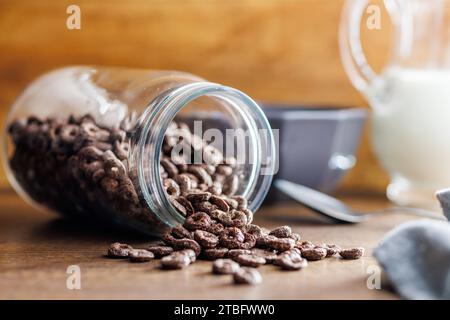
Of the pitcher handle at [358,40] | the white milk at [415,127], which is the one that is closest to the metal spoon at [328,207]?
the white milk at [415,127]

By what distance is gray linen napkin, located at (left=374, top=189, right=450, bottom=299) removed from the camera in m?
0.79

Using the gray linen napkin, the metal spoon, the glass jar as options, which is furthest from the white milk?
the gray linen napkin

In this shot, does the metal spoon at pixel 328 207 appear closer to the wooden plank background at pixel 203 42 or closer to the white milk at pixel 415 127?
the white milk at pixel 415 127

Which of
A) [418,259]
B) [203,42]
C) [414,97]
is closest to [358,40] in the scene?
[414,97]

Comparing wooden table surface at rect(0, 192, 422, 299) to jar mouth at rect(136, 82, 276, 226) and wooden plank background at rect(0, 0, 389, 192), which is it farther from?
wooden plank background at rect(0, 0, 389, 192)

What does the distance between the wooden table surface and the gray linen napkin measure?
2 cm

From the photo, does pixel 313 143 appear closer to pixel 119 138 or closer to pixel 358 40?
pixel 358 40

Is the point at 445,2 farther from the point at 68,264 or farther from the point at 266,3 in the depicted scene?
the point at 68,264

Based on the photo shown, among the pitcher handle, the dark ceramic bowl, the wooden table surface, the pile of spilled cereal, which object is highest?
the pitcher handle

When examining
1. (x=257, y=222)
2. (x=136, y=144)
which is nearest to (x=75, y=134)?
(x=136, y=144)

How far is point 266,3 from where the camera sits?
5.41ft

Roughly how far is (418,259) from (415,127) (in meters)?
0.61
